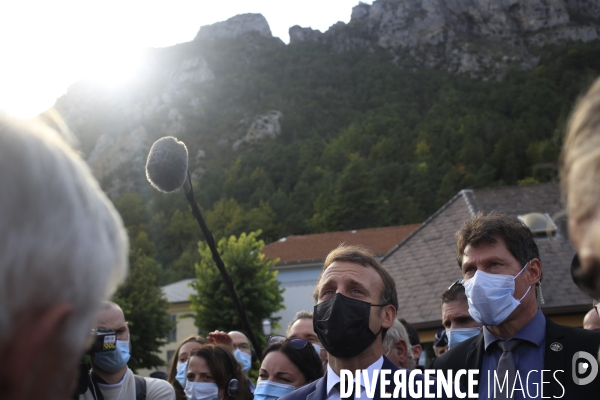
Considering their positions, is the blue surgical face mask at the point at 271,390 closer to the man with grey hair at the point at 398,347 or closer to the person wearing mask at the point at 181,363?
the man with grey hair at the point at 398,347

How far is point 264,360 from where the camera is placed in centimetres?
501

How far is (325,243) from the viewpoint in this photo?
57.8 metres

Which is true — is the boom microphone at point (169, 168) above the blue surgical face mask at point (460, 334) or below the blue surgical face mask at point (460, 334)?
above

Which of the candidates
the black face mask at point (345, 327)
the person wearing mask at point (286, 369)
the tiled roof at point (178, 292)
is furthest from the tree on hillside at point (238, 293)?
the black face mask at point (345, 327)

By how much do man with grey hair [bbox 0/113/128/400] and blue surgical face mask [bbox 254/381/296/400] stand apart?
11.9 ft

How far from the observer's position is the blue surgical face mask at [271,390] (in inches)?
192

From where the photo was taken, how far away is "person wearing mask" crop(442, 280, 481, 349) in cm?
551

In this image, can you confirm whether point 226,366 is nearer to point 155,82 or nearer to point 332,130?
point 332,130

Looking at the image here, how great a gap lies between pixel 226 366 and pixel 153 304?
36.5 meters

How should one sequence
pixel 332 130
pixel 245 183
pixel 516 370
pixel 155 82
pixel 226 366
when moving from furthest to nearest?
pixel 155 82
pixel 332 130
pixel 245 183
pixel 226 366
pixel 516 370

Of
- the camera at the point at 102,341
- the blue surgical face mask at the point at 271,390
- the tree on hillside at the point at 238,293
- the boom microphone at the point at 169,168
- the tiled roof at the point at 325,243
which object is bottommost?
the tiled roof at the point at 325,243

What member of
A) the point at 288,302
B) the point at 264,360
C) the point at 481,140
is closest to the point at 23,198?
the point at 264,360

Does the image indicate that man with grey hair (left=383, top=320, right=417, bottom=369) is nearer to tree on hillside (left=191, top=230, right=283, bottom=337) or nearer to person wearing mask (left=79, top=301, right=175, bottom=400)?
person wearing mask (left=79, top=301, right=175, bottom=400)

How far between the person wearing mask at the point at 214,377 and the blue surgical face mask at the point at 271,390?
0.75m
